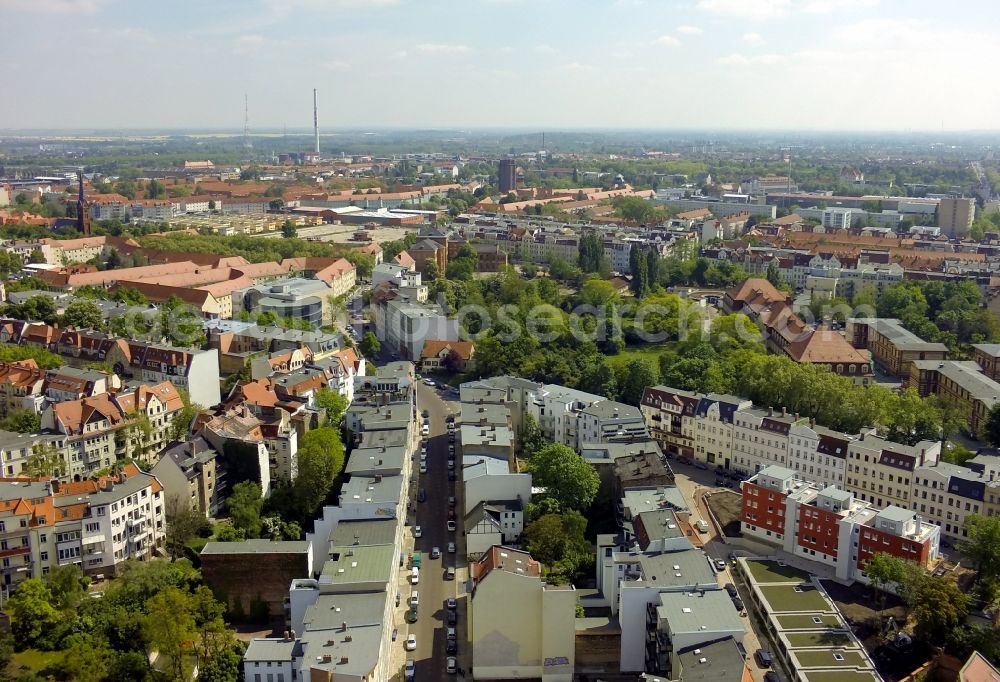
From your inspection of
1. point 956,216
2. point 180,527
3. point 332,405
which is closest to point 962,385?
point 332,405

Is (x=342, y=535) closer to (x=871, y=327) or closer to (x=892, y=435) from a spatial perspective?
(x=892, y=435)

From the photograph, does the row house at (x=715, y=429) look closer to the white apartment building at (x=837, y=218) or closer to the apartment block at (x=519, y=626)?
the apartment block at (x=519, y=626)

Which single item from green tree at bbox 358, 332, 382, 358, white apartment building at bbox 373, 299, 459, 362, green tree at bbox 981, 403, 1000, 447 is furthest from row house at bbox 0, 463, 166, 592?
green tree at bbox 981, 403, 1000, 447

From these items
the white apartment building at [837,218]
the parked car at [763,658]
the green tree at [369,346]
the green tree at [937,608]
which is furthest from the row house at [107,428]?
the white apartment building at [837,218]

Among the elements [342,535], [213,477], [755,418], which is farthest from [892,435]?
[213,477]

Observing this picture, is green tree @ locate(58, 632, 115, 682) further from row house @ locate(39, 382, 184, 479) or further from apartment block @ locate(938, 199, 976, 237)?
apartment block @ locate(938, 199, 976, 237)

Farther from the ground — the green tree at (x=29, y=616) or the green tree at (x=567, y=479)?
the green tree at (x=567, y=479)

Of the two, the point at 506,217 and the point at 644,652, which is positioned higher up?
the point at 506,217
